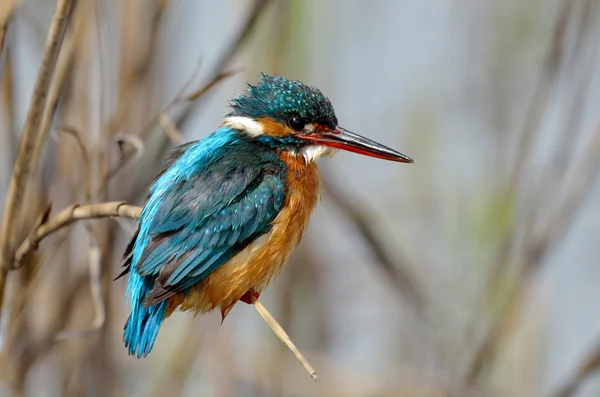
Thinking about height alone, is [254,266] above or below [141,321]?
above

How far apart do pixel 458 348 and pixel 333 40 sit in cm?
123

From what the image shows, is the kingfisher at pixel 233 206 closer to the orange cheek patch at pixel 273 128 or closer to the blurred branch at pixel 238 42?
→ the orange cheek patch at pixel 273 128

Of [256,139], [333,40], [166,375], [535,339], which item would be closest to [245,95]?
[256,139]

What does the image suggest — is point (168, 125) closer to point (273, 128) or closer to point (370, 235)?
point (273, 128)

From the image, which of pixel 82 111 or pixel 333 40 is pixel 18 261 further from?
pixel 333 40

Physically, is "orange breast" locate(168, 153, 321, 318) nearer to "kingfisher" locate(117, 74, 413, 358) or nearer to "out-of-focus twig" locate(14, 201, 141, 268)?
"kingfisher" locate(117, 74, 413, 358)

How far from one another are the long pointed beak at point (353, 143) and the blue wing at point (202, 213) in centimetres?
15

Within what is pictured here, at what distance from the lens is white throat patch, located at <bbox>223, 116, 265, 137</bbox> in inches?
88.3

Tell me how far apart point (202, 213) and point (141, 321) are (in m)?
0.30

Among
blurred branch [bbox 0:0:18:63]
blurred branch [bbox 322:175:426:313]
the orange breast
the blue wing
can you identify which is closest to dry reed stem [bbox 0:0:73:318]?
blurred branch [bbox 0:0:18:63]

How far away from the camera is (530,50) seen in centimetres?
301

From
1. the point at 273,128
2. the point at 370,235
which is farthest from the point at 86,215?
→ the point at 370,235

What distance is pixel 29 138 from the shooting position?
1606 mm

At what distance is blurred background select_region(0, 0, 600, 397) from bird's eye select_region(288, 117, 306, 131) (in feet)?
0.82
